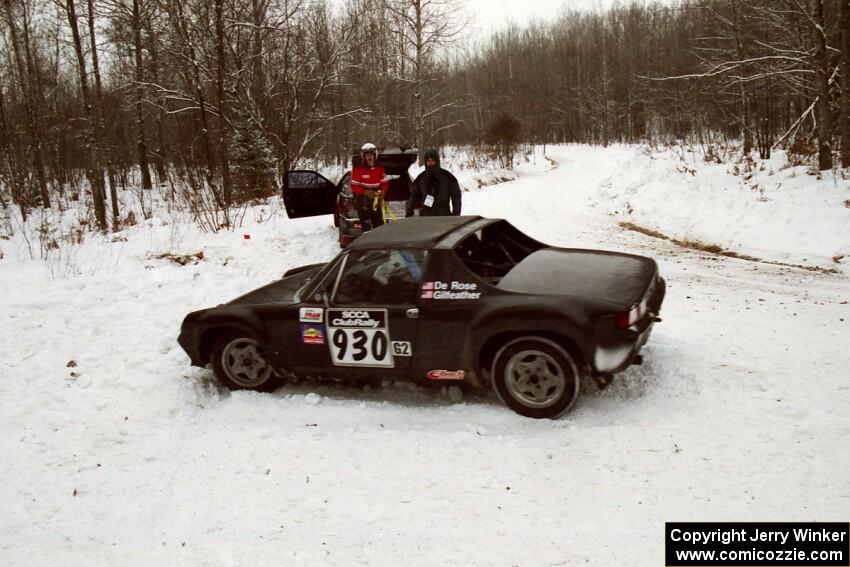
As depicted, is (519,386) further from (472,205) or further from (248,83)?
(248,83)

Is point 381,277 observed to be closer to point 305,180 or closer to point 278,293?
point 278,293

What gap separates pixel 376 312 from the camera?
4859 millimetres

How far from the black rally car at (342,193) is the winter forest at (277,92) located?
7.54ft

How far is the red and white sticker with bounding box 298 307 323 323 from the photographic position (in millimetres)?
5080

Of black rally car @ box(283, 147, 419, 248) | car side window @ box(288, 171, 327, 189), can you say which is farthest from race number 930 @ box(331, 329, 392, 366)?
car side window @ box(288, 171, 327, 189)

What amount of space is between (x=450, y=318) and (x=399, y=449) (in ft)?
3.52

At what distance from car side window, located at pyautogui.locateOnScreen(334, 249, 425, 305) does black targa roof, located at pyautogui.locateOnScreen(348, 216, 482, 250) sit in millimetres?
83

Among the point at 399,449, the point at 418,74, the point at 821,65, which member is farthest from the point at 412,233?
the point at 418,74

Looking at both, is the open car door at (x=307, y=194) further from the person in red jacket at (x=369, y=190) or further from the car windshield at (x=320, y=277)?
the car windshield at (x=320, y=277)

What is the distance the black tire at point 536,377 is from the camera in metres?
4.36

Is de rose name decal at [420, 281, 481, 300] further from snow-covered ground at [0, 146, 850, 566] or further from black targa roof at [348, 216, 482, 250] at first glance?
snow-covered ground at [0, 146, 850, 566]

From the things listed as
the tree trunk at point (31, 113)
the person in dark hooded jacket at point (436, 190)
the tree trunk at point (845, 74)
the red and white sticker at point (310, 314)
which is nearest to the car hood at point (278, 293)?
the red and white sticker at point (310, 314)

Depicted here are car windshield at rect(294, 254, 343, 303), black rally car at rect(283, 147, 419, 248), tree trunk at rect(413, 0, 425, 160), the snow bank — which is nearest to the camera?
car windshield at rect(294, 254, 343, 303)

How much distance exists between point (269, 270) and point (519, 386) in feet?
20.5
